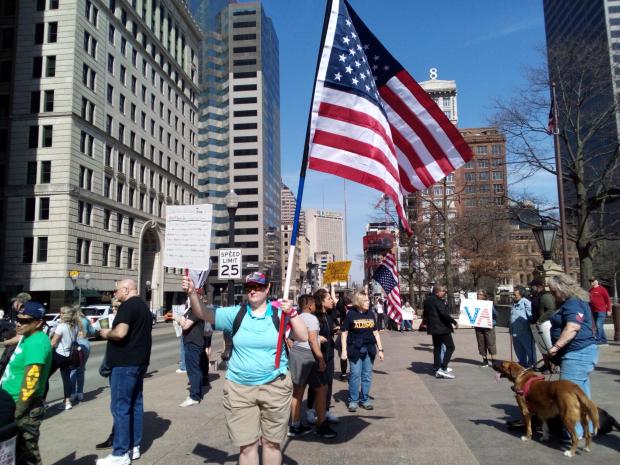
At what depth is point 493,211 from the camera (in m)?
24.8

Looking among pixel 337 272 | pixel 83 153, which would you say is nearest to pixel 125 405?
pixel 337 272

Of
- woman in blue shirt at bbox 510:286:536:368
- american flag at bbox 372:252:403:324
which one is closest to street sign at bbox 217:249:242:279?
american flag at bbox 372:252:403:324

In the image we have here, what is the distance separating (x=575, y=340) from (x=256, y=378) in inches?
148

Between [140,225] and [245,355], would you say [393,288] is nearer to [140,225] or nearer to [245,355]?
[245,355]

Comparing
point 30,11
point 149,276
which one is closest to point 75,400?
point 30,11

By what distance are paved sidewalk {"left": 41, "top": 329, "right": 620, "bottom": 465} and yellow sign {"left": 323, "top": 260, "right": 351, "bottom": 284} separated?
6216mm

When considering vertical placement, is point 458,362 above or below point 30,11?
below

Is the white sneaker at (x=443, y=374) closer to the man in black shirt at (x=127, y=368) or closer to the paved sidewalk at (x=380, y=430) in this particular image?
the paved sidewalk at (x=380, y=430)

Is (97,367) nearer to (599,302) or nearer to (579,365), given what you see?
(579,365)

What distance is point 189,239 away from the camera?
6.20m

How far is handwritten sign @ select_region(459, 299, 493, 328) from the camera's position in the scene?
40.5 ft

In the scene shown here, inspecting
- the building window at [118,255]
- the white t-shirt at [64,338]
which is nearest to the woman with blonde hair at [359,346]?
the white t-shirt at [64,338]

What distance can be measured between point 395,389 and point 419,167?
451cm

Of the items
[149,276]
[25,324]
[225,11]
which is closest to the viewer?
[25,324]
